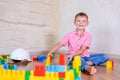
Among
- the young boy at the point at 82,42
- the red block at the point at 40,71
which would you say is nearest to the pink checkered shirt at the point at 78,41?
the young boy at the point at 82,42

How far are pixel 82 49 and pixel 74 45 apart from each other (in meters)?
0.08

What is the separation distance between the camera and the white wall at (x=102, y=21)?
238 cm

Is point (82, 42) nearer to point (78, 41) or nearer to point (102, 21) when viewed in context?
point (78, 41)

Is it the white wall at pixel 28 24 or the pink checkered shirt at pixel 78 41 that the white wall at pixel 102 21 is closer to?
the white wall at pixel 28 24

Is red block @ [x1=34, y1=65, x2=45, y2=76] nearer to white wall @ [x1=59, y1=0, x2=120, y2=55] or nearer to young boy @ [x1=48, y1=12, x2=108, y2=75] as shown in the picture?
young boy @ [x1=48, y1=12, x2=108, y2=75]

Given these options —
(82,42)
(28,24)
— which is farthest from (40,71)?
(28,24)

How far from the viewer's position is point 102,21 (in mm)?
2426

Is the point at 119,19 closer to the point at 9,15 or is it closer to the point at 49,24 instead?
the point at 49,24

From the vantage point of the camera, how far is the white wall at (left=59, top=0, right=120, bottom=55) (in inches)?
93.6

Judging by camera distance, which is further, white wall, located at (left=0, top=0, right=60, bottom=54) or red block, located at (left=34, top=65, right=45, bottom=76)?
white wall, located at (left=0, top=0, right=60, bottom=54)

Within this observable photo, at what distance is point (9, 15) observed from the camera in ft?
6.93

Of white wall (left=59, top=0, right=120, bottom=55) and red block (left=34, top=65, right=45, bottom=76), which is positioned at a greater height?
white wall (left=59, top=0, right=120, bottom=55)

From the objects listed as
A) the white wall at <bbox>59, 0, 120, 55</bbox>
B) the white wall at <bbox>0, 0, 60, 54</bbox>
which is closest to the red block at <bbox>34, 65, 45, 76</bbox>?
the white wall at <bbox>0, 0, 60, 54</bbox>

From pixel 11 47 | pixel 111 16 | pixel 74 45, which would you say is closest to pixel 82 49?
pixel 74 45
